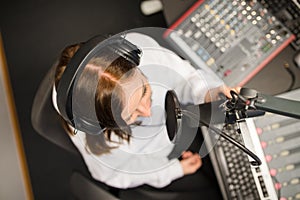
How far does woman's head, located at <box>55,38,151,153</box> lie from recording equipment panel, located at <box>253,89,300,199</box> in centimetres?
35

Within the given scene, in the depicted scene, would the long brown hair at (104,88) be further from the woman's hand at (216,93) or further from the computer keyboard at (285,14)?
the computer keyboard at (285,14)

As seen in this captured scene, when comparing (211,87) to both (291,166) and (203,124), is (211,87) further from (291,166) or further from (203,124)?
(291,166)

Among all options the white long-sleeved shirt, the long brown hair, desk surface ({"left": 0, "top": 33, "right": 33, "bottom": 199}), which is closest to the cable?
the white long-sleeved shirt

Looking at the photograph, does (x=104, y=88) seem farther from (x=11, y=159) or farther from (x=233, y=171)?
(x=11, y=159)

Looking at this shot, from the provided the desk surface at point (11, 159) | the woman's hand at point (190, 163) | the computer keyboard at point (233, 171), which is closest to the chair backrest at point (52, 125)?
the desk surface at point (11, 159)

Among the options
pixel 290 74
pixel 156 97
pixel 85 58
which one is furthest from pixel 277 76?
pixel 85 58

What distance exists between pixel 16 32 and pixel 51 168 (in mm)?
482

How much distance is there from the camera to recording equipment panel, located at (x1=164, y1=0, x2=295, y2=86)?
1208mm

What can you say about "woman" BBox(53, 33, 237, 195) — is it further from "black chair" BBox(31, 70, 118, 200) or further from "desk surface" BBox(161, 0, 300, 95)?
"black chair" BBox(31, 70, 118, 200)

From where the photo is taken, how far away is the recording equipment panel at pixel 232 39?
121 centimetres

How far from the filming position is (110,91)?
882 millimetres

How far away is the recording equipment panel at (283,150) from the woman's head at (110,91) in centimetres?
35

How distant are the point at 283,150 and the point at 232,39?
0.31 meters

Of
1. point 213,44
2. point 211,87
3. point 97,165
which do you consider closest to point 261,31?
point 213,44
